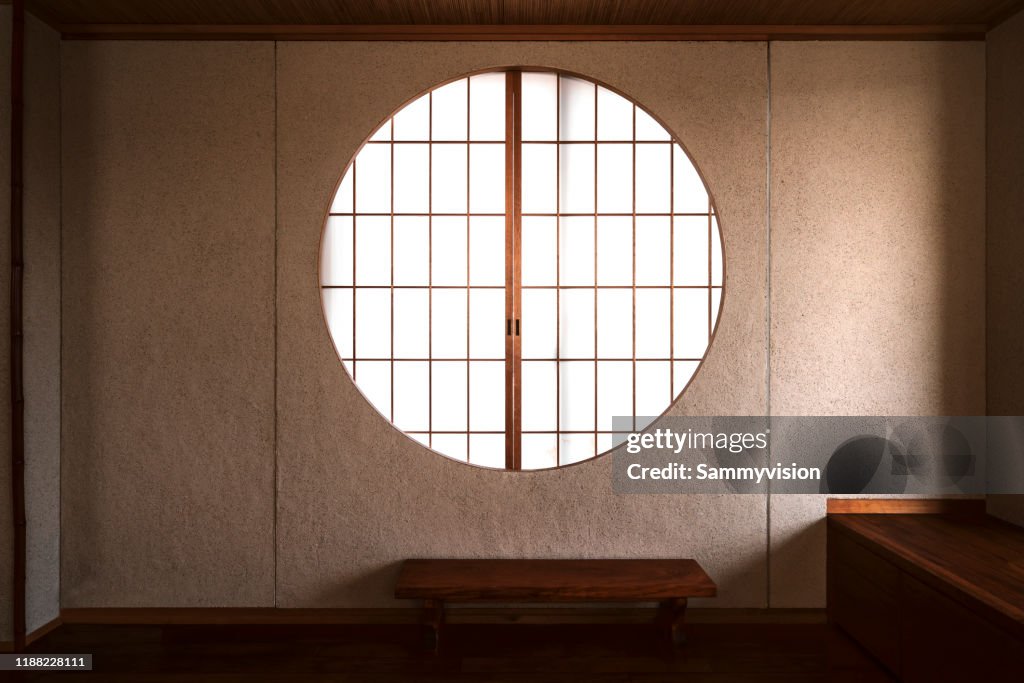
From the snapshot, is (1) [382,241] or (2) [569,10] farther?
(1) [382,241]

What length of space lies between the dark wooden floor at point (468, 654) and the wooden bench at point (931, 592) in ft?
0.63

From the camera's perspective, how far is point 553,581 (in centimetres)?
279

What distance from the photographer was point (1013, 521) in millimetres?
2941

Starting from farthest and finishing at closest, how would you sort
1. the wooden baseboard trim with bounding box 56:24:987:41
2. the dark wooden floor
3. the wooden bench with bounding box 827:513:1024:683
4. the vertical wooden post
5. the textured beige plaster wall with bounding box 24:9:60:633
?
1. the wooden baseboard trim with bounding box 56:24:987:41
2. the textured beige plaster wall with bounding box 24:9:60:633
3. the vertical wooden post
4. the dark wooden floor
5. the wooden bench with bounding box 827:513:1024:683

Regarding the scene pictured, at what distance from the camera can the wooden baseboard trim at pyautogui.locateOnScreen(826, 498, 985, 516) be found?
3098 millimetres

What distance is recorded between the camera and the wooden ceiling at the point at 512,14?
9.43 ft

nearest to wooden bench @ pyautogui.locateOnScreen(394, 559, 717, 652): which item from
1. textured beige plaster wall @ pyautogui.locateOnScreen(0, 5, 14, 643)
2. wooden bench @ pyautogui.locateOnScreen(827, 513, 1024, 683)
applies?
wooden bench @ pyautogui.locateOnScreen(827, 513, 1024, 683)

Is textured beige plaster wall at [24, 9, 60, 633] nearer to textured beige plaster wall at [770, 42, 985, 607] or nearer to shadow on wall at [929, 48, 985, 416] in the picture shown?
textured beige plaster wall at [770, 42, 985, 607]

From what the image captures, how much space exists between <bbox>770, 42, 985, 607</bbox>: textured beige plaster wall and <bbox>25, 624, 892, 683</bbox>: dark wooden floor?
0.35m

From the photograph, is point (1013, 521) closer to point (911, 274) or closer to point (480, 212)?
point (911, 274)

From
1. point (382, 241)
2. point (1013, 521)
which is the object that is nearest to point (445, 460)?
point (382, 241)

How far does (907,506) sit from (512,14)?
109 inches

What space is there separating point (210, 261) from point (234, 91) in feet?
2.49

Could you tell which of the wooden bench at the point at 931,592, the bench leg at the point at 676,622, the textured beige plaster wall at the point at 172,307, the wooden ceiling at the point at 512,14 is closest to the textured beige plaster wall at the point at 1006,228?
the wooden ceiling at the point at 512,14
